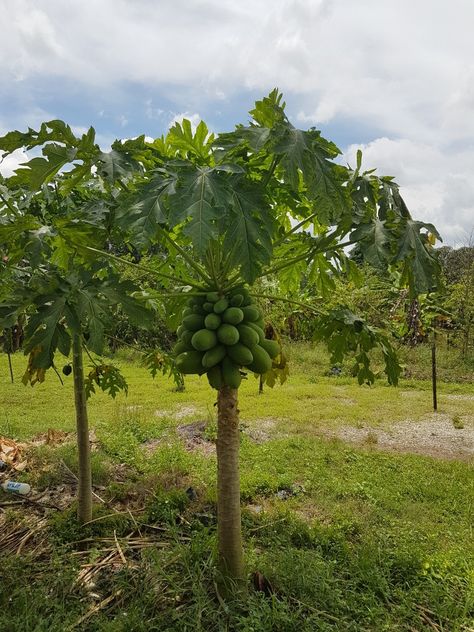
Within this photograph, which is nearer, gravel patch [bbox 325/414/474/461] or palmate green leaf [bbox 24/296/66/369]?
palmate green leaf [bbox 24/296/66/369]

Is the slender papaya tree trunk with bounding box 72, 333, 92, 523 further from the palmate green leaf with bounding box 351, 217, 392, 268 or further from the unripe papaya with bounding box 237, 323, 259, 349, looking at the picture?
the palmate green leaf with bounding box 351, 217, 392, 268

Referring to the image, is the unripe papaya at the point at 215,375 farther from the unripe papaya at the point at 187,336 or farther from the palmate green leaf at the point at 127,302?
the palmate green leaf at the point at 127,302

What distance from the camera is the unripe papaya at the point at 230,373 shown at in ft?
8.01

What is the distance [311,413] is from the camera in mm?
8953

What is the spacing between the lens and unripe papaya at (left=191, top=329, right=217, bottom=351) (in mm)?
2365

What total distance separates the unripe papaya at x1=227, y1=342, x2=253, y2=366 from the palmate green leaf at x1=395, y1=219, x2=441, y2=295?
809 millimetres

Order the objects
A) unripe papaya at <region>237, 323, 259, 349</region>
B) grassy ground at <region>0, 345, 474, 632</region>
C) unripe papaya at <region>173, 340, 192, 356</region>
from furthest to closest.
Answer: grassy ground at <region>0, 345, 474, 632</region> < unripe papaya at <region>173, 340, 192, 356</region> < unripe papaya at <region>237, 323, 259, 349</region>

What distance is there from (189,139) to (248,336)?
107 cm

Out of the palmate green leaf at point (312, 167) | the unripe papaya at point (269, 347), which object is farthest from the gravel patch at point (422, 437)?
the palmate green leaf at point (312, 167)

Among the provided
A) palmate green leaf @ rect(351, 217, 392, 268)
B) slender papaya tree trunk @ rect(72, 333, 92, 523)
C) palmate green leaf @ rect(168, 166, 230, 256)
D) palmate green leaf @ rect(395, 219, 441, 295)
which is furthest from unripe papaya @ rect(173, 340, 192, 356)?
slender papaya tree trunk @ rect(72, 333, 92, 523)

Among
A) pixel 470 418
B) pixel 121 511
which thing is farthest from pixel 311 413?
pixel 121 511

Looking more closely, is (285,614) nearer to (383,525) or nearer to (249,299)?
(249,299)

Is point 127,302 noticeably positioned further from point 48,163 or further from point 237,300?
point 48,163

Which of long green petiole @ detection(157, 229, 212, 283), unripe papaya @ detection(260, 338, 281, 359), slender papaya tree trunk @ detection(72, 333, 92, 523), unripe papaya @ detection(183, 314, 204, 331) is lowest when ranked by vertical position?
slender papaya tree trunk @ detection(72, 333, 92, 523)
